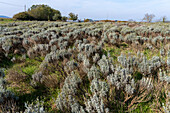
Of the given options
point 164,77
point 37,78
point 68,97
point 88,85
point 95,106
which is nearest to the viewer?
point 95,106

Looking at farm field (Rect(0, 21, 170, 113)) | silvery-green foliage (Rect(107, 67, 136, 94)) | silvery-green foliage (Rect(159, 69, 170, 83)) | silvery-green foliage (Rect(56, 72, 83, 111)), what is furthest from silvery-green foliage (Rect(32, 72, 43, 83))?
silvery-green foliage (Rect(159, 69, 170, 83))

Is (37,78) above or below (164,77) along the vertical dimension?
below

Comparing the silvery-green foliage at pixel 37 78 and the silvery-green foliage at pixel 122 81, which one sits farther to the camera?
the silvery-green foliage at pixel 37 78

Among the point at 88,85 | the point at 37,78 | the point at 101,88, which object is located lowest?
the point at 88,85

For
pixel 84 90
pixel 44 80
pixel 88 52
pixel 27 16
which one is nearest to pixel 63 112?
pixel 84 90

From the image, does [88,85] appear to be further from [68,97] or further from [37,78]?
[37,78]

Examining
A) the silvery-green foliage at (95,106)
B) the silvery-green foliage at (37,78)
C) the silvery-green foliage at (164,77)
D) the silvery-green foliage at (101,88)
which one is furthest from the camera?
the silvery-green foliage at (37,78)

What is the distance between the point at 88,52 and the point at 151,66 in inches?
103

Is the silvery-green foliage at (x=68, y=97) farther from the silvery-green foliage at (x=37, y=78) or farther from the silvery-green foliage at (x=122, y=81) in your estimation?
the silvery-green foliage at (x=37, y=78)

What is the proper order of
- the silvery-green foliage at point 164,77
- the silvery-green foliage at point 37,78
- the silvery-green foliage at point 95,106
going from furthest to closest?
1. the silvery-green foliage at point 37,78
2. the silvery-green foliage at point 164,77
3. the silvery-green foliage at point 95,106

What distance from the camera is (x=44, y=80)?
11.1 feet

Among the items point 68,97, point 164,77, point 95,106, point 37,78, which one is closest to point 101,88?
point 95,106

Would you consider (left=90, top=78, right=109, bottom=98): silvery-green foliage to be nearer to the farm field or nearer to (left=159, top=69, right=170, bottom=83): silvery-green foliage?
the farm field

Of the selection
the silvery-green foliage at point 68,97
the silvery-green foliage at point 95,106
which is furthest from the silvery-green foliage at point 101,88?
the silvery-green foliage at point 68,97
